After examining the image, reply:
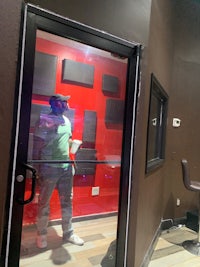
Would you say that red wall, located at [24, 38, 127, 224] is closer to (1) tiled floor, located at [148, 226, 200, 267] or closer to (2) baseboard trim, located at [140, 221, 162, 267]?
(2) baseboard trim, located at [140, 221, 162, 267]

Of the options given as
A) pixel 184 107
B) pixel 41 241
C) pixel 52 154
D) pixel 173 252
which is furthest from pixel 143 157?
pixel 184 107

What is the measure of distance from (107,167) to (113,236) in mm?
595

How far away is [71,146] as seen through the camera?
184 cm

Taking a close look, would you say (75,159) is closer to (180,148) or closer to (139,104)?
(139,104)

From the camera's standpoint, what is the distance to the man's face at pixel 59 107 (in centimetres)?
170

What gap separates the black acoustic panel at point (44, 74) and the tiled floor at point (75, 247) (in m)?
0.98

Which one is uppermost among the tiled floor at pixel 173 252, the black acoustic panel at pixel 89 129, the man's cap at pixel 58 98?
the man's cap at pixel 58 98

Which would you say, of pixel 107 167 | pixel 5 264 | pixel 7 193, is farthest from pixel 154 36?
pixel 5 264

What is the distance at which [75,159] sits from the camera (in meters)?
1.84

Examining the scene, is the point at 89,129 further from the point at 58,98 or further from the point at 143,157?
the point at 143,157

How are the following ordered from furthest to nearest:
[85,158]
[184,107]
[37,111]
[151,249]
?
[184,107] < [151,249] < [85,158] < [37,111]

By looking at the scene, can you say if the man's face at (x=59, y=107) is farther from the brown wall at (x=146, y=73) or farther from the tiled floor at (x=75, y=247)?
the tiled floor at (x=75, y=247)

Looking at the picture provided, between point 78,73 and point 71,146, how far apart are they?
0.65m

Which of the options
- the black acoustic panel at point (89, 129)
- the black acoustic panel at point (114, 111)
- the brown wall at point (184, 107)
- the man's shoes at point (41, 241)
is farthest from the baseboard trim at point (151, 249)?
the black acoustic panel at point (114, 111)
